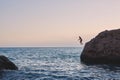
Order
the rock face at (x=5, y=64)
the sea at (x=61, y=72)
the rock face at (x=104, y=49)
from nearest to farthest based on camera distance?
the sea at (x=61, y=72) < the rock face at (x=5, y=64) < the rock face at (x=104, y=49)

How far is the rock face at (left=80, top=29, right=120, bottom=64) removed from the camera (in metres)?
39.3

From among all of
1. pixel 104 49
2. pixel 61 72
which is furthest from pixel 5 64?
pixel 104 49

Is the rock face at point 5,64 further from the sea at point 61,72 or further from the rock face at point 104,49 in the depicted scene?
the rock face at point 104,49

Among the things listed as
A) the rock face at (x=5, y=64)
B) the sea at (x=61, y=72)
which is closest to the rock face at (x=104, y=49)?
the sea at (x=61, y=72)

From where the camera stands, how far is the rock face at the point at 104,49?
3931cm

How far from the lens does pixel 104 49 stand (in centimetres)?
4016

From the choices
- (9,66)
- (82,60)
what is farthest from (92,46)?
(9,66)

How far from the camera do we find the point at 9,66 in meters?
32.8

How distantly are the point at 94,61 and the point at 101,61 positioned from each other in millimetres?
1216

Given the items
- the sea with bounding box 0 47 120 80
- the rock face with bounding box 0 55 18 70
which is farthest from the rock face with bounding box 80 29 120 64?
the rock face with bounding box 0 55 18 70

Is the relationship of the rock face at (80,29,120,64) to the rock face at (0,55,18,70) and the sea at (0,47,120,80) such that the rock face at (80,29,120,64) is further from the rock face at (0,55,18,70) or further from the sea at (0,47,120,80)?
the rock face at (0,55,18,70)

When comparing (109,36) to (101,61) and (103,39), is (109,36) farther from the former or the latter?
(101,61)

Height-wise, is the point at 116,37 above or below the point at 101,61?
above

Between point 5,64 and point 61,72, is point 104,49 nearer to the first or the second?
point 61,72
